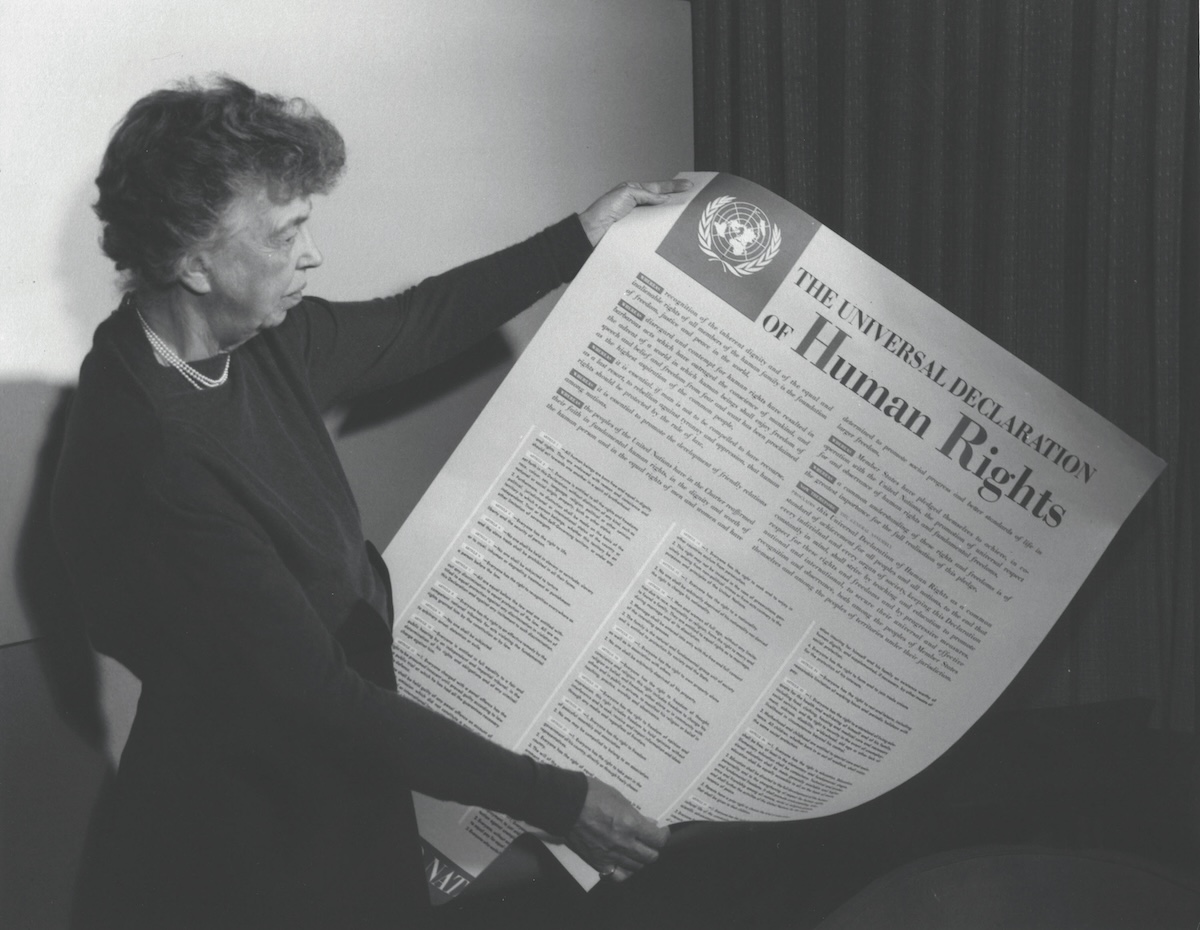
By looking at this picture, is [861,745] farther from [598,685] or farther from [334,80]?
[334,80]

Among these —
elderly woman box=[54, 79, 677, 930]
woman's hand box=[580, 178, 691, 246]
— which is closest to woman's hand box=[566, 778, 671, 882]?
elderly woman box=[54, 79, 677, 930]

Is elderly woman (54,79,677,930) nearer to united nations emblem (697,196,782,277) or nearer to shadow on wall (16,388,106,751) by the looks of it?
shadow on wall (16,388,106,751)

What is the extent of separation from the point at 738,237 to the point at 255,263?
41cm

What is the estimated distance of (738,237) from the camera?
3.04 feet

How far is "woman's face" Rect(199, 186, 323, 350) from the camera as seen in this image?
2.46 ft

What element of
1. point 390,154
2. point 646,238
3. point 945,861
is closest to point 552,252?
point 646,238

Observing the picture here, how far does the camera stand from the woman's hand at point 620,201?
0.95m

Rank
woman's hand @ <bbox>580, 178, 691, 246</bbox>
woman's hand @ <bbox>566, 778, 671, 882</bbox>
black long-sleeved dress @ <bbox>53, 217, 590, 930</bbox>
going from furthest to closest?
woman's hand @ <bbox>580, 178, 691, 246</bbox> → woman's hand @ <bbox>566, 778, 671, 882</bbox> → black long-sleeved dress @ <bbox>53, 217, 590, 930</bbox>

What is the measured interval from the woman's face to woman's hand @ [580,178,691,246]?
0.27m

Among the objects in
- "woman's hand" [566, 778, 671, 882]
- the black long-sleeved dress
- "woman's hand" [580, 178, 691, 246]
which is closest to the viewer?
the black long-sleeved dress

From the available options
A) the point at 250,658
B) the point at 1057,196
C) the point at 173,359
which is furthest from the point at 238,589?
the point at 1057,196

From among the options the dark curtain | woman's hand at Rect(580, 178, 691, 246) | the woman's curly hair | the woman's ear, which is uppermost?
the dark curtain

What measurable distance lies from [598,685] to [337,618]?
0.76 feet

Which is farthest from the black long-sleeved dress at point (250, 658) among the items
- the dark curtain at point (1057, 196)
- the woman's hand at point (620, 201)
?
the dark curtain at point (1057, 196)
